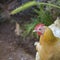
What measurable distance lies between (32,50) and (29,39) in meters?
0.21

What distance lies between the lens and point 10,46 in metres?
4.64

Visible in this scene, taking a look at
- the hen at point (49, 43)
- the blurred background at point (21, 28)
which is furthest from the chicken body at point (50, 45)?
the blurred background at point (21, 28)

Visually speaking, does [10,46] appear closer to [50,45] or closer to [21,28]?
[21,28]

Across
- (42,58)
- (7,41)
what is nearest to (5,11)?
(7,41)

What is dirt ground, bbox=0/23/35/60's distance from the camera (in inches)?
175

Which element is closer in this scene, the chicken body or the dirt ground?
the chicken body

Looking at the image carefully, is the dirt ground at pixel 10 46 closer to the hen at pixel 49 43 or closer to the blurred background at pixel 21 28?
the blurred background at pixel 21 28

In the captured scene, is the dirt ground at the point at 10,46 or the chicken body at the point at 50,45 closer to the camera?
the chicken body at the point at 50,45

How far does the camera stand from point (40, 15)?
4559 millimetres

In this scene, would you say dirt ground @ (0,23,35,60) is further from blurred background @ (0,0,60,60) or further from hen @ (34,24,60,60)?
hen @ (34,24,60,60)

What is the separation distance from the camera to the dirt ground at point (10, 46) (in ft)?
14.6

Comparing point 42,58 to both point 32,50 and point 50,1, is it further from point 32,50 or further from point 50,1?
point 50,1

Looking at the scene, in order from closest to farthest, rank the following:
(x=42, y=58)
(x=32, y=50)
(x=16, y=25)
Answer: (x=42, y=58) < (x=32, y=50) < (x=16, y=25)

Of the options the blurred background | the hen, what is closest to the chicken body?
the hen
